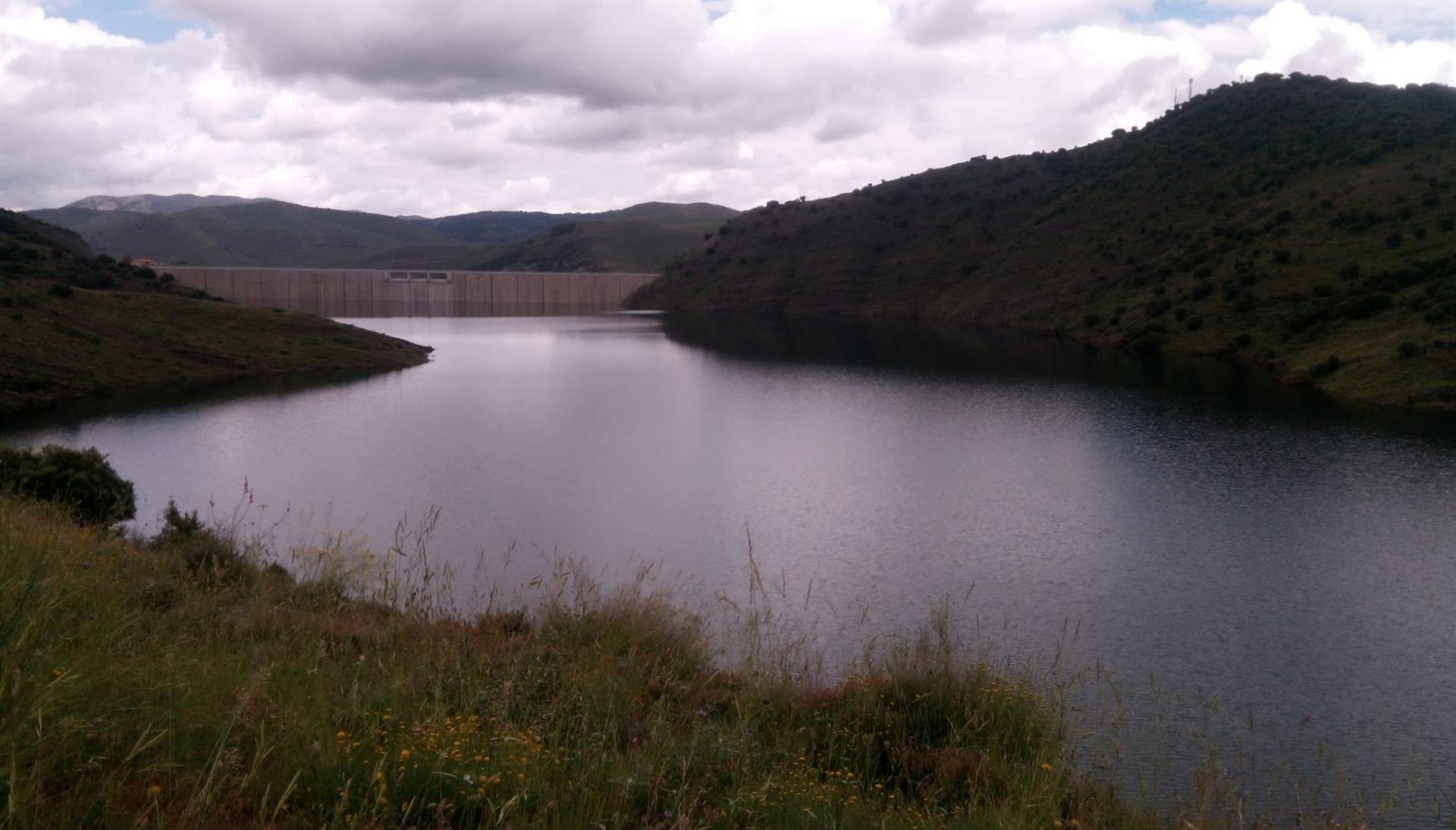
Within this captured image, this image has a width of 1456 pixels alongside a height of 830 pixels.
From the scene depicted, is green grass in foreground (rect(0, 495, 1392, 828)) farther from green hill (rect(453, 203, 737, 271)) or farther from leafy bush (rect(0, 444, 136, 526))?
green hill (rect(453, 203, 737, 271))

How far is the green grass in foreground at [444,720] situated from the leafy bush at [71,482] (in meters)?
4.55

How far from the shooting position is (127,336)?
128 ft

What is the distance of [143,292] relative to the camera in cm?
4606

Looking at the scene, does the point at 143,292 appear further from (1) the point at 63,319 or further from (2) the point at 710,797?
(2) the point at 710,797

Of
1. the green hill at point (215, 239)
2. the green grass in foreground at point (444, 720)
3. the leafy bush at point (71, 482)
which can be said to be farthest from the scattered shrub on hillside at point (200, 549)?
the green hill at point (215, 239)

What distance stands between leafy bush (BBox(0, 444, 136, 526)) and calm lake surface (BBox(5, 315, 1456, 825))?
1.33 m

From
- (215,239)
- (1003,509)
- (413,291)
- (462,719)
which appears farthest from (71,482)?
(215,239)

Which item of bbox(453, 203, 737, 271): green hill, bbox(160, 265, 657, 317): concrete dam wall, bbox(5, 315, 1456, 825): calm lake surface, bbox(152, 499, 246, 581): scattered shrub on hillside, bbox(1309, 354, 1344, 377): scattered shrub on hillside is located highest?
bbox(453, 203, 737, 271): green hill

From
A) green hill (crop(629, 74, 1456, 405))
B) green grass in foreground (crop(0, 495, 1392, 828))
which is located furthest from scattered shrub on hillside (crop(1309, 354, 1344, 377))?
green grass in foreground (crop(0, 495, 1392, 828))

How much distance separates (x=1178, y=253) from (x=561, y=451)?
4240 centimetres

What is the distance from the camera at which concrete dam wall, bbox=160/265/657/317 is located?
91.8 m

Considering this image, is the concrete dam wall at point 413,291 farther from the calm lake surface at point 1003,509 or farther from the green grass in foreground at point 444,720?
the green grass in foreground at point 444,720

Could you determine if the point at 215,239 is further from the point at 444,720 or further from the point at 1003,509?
the point at 444,720

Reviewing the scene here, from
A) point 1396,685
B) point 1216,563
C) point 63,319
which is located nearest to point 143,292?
point 63,319
